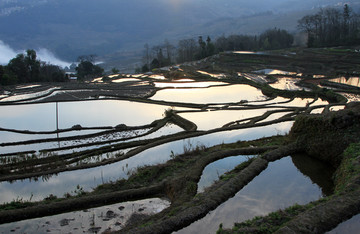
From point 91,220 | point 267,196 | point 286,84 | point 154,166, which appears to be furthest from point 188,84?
point 91,220

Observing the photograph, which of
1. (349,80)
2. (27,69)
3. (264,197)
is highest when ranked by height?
(27,69)

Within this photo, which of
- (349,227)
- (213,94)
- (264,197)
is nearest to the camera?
(349,227)

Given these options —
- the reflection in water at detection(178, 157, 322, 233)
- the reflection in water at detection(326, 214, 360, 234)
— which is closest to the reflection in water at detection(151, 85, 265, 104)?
the reflection in water at detection(178, 157, 322, 233)

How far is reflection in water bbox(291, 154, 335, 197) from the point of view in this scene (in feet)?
24.4

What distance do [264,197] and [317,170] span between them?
2.48 metres

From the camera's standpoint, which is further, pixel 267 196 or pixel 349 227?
pixel 267 196

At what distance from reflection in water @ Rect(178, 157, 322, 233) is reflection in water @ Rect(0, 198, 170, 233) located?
1.49 metres

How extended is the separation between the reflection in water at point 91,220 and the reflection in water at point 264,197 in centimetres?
149

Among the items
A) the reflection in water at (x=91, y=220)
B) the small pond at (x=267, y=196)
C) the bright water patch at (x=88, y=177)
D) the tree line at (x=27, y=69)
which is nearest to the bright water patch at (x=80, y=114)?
the bright water patch at (x=88, y=177)

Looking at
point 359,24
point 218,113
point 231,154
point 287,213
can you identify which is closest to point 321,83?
point 218,113

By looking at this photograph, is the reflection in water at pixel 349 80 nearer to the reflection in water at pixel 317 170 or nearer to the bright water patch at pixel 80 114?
the bright water patch at pixel 80 114

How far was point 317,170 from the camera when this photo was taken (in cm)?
831

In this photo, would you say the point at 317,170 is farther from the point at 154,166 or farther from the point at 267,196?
the point at 154,166

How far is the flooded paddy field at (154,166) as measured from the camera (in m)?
6.57
